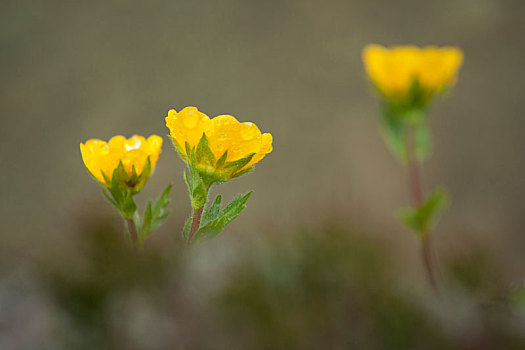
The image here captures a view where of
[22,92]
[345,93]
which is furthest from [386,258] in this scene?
[22,92]

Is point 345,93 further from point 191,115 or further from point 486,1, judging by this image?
point 191,115

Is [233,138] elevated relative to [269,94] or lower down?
lower down

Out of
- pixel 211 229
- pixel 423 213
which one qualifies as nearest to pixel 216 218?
pixel 211 229

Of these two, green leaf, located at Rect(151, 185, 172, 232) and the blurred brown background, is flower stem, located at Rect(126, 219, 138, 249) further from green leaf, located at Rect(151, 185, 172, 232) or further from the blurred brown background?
the blurred brown background

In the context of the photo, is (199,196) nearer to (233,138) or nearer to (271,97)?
(233,138)

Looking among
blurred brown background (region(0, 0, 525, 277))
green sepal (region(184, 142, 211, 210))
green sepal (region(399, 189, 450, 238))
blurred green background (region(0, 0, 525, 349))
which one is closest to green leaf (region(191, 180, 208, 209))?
green sepal (region(184, 142, 211, 210))

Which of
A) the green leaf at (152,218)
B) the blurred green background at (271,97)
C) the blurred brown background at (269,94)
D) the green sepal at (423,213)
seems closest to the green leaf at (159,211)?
the green leaf at (152,218)
